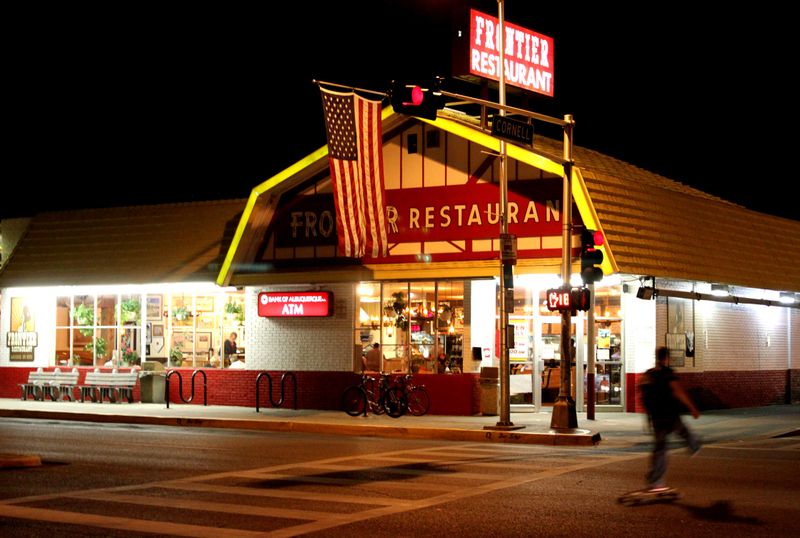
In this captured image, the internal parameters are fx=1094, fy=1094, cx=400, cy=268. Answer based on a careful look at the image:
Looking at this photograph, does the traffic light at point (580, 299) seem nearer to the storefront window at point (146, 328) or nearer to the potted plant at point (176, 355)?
the storefront window at point (146, 328)

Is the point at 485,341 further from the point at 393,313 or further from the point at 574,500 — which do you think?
the point at 574,500

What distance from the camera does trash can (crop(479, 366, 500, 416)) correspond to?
86.8 feet

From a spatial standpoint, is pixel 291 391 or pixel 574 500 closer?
pixel 574 500

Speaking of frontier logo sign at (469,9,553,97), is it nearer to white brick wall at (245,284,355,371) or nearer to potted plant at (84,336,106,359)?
white brick wall at (245,284,355,371)

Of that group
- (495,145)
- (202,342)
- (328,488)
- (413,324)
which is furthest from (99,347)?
(328,488)

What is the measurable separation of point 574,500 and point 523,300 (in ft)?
52.0

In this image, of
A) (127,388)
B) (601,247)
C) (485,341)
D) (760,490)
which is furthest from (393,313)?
(760,490)

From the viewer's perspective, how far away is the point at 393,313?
92.5 ft

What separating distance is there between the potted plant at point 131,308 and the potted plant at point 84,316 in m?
1.34

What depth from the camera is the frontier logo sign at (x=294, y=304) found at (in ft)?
93.5

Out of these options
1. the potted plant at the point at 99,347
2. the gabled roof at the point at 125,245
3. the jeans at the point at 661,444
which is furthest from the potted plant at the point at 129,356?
the jeans at the point at 661,444

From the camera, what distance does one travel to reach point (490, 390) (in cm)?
2658

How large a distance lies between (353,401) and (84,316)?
37.6 feet

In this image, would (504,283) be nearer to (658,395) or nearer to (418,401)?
(418,401)
